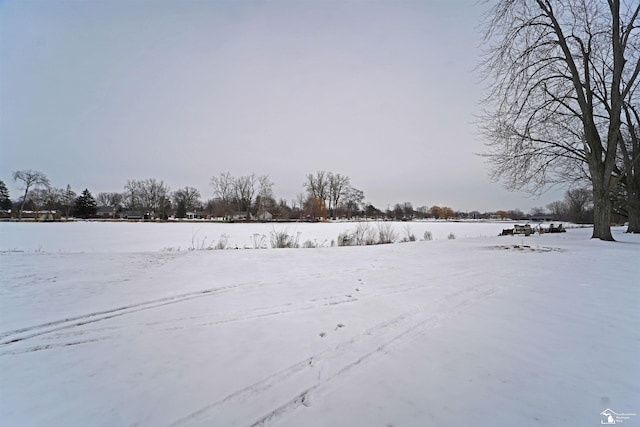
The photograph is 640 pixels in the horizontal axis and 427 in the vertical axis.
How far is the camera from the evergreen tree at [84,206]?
55.1m

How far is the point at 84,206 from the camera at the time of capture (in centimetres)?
5538

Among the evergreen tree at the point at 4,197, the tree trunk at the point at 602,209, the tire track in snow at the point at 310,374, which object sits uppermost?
the evergreen tree at the point at 4,197

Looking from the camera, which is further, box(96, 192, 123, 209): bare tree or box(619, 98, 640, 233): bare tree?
box(96, 192, 123, 209): bare tree

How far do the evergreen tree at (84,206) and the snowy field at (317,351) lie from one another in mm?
64815

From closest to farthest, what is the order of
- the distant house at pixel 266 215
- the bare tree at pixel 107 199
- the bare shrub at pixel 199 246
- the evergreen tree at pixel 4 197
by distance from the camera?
the bare shrub at pixel 199 246 < the evergreen tree at pixel 4 197 < the distant house at pixel 266 215 < the bare tree at pixel 107 199

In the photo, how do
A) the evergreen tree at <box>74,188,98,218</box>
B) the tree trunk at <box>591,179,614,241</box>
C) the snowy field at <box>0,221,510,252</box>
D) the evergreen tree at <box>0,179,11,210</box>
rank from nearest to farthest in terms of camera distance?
the tree trunk at <box>591,179,614,241</box>
the snowy field at <box>0,221,510,252</box>
the evergreen tree at <box>0,179,11,210</box>
the evergreen tree at <box>74,188,98,218</box>

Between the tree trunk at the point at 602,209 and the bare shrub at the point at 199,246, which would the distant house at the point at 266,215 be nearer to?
the bare shrub at the point at 199,246

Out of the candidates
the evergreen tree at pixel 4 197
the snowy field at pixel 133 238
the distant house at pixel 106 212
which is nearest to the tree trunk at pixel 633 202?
the snowy field at pixel 133 238

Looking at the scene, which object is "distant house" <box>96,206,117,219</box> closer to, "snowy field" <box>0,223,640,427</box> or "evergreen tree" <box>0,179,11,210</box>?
"evergreen tree" <box>0,179,11,210</box>

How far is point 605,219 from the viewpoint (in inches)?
484

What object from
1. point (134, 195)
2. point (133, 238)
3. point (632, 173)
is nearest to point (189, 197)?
point (134, 195)

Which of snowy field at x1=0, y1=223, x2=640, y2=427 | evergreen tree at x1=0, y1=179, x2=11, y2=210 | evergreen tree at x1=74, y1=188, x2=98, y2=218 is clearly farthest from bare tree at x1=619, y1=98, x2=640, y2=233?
evergreen tree at x1=74, y1=188, x2=98, y2=218

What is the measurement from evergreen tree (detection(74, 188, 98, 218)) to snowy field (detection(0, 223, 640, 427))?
213 feet

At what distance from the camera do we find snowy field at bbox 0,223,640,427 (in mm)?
1980
